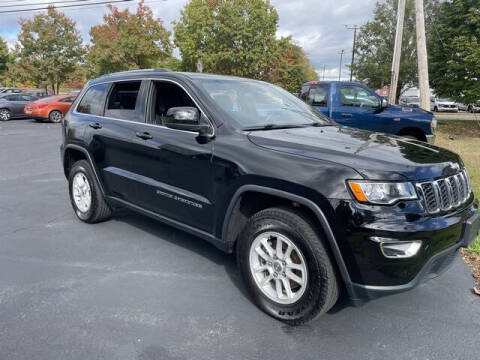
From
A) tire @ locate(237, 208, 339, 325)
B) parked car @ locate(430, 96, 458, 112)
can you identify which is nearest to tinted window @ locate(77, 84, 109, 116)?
tire @ locate(237, 208, 339, 325)

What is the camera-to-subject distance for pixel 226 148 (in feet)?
10.2

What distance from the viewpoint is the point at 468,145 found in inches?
489

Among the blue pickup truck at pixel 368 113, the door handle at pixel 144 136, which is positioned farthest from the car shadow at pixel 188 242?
the blue pickup truck at pixel 368 113

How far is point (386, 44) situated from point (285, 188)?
3370cm

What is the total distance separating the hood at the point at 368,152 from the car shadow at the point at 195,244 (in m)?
1.15

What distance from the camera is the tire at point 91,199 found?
4656 millimetres


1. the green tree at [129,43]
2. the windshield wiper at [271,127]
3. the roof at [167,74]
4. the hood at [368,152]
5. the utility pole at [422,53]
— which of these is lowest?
the hood at [368,152]

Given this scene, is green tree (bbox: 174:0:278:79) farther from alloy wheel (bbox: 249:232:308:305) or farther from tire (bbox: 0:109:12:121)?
alloy wheel (bbox: 249:232:308:305)

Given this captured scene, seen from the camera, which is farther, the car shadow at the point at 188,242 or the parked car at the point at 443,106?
the parked car at the point at 443,106

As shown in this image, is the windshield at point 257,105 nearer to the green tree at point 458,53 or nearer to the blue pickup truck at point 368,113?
the blue pickup truck at point 368,113

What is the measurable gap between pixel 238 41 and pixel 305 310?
28.4 meters

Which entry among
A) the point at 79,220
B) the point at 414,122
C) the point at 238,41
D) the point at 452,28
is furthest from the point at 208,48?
the point at 79,220

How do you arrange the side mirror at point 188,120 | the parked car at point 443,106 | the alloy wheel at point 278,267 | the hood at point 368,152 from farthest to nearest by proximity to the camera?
the parked car at point 443,106
the side mirror at point 188,120
the alloy wheel at point 278,267
the hood at point 368,152

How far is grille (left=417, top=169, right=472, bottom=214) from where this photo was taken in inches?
98.5
